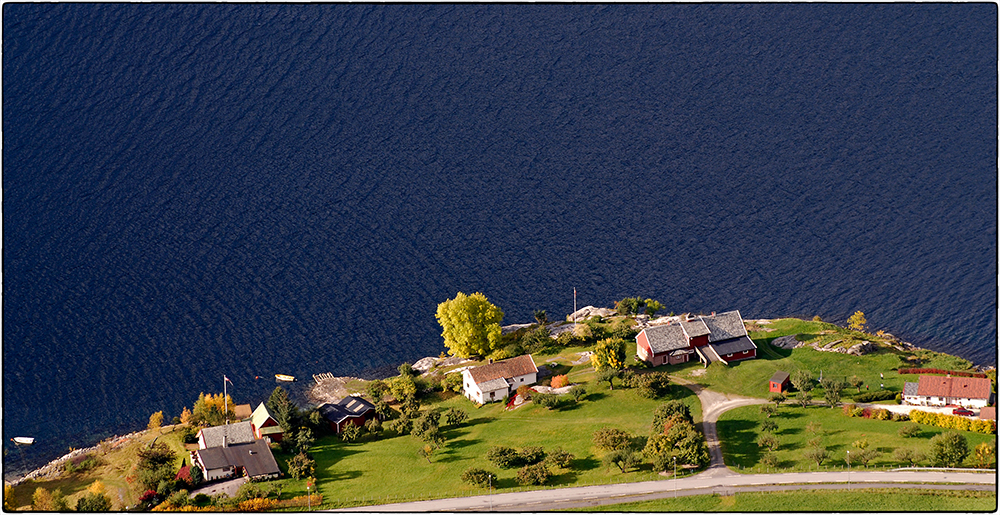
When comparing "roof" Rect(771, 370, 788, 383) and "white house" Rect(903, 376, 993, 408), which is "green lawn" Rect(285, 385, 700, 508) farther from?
"white house" Rect(903, 376, 993, 408)

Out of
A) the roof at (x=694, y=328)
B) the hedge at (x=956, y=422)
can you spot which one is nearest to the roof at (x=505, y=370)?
the roof at (x=694, y=328)

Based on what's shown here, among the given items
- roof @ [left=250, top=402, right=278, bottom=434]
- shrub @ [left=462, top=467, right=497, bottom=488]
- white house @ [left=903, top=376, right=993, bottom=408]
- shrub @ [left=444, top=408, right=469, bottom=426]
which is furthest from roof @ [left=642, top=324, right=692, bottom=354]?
roof @ [left=250, top=402, right=278, bottom=434]

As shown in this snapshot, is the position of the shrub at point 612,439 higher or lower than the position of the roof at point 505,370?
lower

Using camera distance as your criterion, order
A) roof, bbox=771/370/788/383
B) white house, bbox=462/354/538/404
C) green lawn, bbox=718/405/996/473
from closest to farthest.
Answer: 1. green lawn, bbox=718/405/996/473
2. roof, bbox=771/370/788/383
3. white house, bbox=462/354/538/404

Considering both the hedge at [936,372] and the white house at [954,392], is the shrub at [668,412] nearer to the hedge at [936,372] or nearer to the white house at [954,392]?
the white house at [954,392]

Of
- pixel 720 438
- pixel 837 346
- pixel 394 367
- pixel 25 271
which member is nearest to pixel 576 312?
pixel 394 367

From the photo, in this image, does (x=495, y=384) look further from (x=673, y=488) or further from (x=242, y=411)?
(x=673, y=488)
